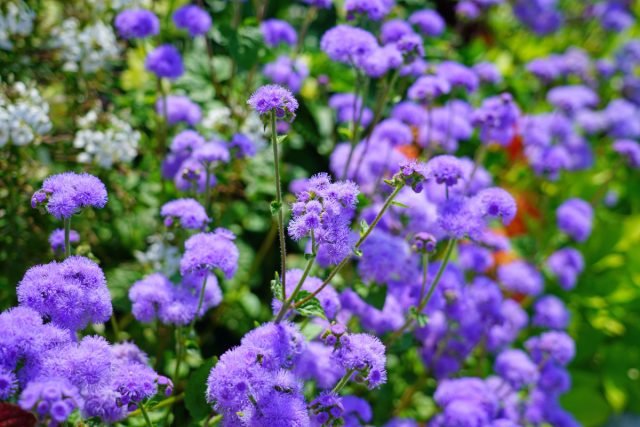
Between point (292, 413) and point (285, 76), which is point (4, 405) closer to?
point (292, 413)

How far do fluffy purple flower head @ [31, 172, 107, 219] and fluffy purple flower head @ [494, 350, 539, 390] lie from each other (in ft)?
6.43

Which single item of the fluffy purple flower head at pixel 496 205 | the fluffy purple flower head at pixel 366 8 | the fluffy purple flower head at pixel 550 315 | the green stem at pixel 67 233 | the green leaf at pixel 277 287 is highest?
the fluffy purple flower head at pixel 366 8

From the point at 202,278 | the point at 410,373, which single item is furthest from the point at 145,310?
the point at 410,373

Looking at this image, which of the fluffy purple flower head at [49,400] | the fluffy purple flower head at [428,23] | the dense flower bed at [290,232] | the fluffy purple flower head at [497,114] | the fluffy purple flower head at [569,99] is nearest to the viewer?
the fluffy purple flower head at [49,400]

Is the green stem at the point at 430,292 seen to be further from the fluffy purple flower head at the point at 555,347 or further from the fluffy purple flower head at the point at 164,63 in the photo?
the fluffy purple flower head at the point at 164,63

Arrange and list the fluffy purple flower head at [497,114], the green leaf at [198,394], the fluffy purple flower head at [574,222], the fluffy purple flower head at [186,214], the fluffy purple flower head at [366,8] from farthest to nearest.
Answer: the fluffy purple flower head at [574,222], the fluffy purple flower head at [497,114], the fluffy purple flower head at [366,8], the fluffy purple flower head at [186,214], the green leaf at [198,394]

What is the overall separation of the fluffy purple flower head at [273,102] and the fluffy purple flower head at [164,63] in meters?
1.11

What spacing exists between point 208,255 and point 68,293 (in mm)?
500

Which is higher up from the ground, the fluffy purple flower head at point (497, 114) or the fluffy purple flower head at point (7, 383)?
the fluffy purple flower head at point (497, 114)

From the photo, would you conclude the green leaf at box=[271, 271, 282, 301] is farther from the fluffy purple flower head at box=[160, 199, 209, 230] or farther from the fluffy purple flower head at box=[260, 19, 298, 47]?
the fluffy purple flower head at box=[260, 19, 298, 47]

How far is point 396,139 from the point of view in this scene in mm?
3061

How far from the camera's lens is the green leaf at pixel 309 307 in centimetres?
200

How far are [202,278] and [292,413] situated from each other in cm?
78

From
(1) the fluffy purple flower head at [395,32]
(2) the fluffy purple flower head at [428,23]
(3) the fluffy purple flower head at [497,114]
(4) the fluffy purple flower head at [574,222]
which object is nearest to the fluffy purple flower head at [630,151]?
(4) the fluffy purple flower head at [574,222]
